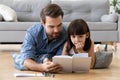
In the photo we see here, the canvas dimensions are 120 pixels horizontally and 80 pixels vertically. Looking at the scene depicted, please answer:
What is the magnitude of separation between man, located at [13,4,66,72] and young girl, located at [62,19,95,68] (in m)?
0.06

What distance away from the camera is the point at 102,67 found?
2.59 m

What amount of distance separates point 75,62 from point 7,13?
7.72ft

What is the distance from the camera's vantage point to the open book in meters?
2.08

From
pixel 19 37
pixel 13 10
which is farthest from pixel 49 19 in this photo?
pixel 13 10

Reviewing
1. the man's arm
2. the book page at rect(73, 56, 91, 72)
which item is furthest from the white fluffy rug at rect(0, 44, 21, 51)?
the book page at rect(73, 56, 91, 72)

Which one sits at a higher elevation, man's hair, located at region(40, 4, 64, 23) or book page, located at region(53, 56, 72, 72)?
man's hair, located at region(40, 4, 64, 23)

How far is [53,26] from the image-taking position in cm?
215

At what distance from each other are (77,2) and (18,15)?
92cm

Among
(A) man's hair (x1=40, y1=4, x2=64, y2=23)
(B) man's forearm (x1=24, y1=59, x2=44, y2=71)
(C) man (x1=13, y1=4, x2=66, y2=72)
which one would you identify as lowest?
(B) man's forearm (x1=24, y1=59, x2=44, y2=71)

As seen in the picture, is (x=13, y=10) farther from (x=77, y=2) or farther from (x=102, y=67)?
(x=102, y=67)

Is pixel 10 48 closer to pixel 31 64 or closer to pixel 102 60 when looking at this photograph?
pixel 102 60

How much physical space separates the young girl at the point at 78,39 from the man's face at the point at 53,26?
0.34 feet

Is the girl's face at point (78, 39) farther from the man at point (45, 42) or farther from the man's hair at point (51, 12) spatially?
the man's hair at point (51, 12)

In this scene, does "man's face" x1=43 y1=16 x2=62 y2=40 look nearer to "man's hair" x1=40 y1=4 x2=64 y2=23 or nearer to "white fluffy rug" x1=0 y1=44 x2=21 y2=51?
"man's hair" x1=40 y1=4 x2=64 y2=23
